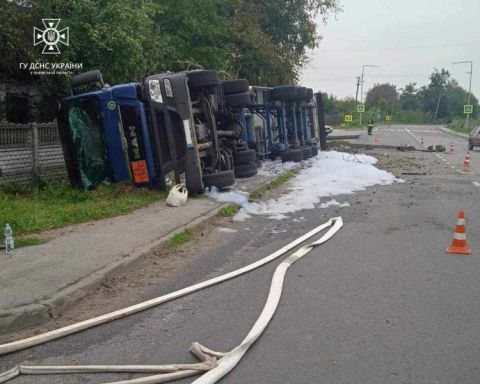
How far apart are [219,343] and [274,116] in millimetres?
14326

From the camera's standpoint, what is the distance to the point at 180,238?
766 centimetres

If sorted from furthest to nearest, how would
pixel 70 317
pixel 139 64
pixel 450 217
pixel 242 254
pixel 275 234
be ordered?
pixel 139 64 < pixel 450 217 < pixel 275 234 < pixel 242 254 < pixel 70 317

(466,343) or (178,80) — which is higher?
(178,80)

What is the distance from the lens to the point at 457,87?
11362 cm

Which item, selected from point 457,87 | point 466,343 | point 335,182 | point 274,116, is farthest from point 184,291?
point 457,87

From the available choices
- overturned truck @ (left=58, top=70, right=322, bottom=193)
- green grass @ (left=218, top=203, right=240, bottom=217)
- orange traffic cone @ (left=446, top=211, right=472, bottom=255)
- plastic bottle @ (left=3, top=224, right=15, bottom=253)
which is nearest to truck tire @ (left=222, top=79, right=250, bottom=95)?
overturned truck @ (left=58, top=70, right=322, bottom=193)

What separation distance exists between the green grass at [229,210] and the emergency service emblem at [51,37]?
5.84m

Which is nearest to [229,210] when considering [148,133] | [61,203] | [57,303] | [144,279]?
→ [148,133]

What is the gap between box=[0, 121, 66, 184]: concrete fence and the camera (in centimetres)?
1137

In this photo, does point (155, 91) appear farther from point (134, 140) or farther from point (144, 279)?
point (144, 279)

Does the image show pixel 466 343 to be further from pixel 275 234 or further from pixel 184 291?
pixel 275 234

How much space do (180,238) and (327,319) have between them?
3.43 m

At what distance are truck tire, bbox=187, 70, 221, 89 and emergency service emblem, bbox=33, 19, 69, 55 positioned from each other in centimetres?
354

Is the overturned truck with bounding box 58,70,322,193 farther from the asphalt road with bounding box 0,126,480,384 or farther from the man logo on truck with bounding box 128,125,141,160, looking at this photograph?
the asphalt road with bounding box 0,126,480,384
